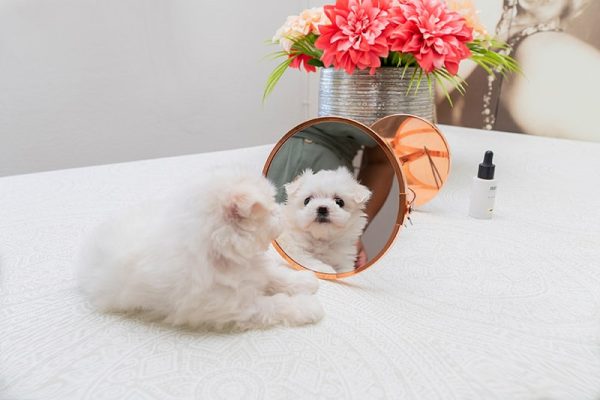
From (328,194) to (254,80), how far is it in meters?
1.64

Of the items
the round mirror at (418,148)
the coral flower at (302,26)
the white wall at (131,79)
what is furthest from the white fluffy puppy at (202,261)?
the white wall at (131,79)

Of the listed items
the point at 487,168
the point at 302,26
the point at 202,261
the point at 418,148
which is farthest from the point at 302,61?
the point at 202,261

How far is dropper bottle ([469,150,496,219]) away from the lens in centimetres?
80

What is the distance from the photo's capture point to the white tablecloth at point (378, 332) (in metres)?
0.39

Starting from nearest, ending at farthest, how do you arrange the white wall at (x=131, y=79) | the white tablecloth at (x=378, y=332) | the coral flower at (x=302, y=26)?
the white tablecloth at (x=378, y=332) < the coral flower at (x=302, y=26) < the white wall at (x=131, y=79)

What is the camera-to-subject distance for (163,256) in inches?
17.3

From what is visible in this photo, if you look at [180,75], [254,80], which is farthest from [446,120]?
[180,75]

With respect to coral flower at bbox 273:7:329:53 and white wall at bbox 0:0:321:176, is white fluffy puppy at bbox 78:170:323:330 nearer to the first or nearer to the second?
coral flower at bbox 273:7:329:53

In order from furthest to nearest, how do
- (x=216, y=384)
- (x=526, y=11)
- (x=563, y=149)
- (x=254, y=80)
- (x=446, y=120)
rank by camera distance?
(x=254, y=80), (x=446, y=120), (x=526, y=11), (x=563, y=149), (x=216, y=384)

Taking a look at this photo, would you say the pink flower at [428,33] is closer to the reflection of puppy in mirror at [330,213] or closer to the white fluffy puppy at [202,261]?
the reflection of puppy in mirror at [330,213]

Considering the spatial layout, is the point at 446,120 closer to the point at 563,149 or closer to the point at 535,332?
the point at 563,149

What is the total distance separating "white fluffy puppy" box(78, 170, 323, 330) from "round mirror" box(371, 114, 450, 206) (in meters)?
0.41

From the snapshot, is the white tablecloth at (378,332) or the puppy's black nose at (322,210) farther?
the puppy's black nose at (322,210)

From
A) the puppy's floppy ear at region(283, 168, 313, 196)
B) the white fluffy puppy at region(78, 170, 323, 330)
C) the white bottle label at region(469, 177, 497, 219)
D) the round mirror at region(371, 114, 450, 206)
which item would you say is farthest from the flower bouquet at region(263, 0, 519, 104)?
the white fluffy puppy at region(78, 170, 323, 330)
